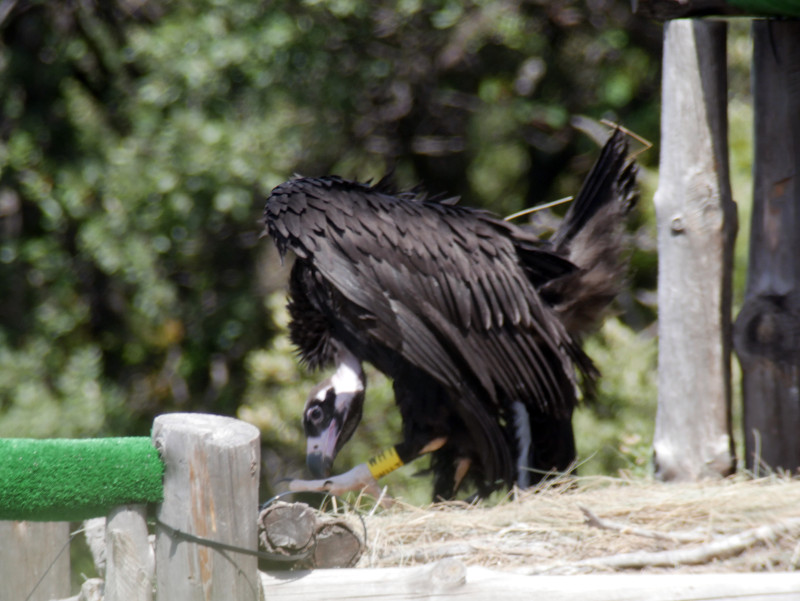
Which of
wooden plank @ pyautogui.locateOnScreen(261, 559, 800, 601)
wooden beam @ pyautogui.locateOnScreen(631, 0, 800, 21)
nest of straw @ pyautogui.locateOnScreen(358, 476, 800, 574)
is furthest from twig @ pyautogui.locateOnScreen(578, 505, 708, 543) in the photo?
wooden beam @ pyautogui.locateOnScreen(631, 0, 800, 21)

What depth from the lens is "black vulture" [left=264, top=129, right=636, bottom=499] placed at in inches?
128

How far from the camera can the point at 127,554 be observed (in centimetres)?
214

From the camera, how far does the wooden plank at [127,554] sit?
2.12m

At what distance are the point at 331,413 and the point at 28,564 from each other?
1072 millimetres

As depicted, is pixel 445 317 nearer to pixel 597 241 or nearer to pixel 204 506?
pixel 597 241

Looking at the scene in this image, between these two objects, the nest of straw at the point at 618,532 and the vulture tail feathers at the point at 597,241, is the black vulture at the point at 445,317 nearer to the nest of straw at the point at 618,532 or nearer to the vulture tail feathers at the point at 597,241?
the vulture tail feathers at the point at 597,241

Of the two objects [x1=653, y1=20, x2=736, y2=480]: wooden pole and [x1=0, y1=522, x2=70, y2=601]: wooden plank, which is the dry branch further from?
[x1=653, y1=20, x2=736, y2=480]: wooden pole

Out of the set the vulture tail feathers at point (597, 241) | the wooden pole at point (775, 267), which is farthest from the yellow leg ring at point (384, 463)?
the wooden pole at point (775, 267)

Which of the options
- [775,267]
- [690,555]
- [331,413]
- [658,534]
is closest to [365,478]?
[331,413]

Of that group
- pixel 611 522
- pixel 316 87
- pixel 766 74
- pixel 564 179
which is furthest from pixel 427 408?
pixel 564 179

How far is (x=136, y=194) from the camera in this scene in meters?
5.52

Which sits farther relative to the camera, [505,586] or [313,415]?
[313,415]

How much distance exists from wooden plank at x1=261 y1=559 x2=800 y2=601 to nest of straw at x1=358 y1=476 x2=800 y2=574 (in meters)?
0.13

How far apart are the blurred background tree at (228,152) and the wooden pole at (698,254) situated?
1488 millimetres
